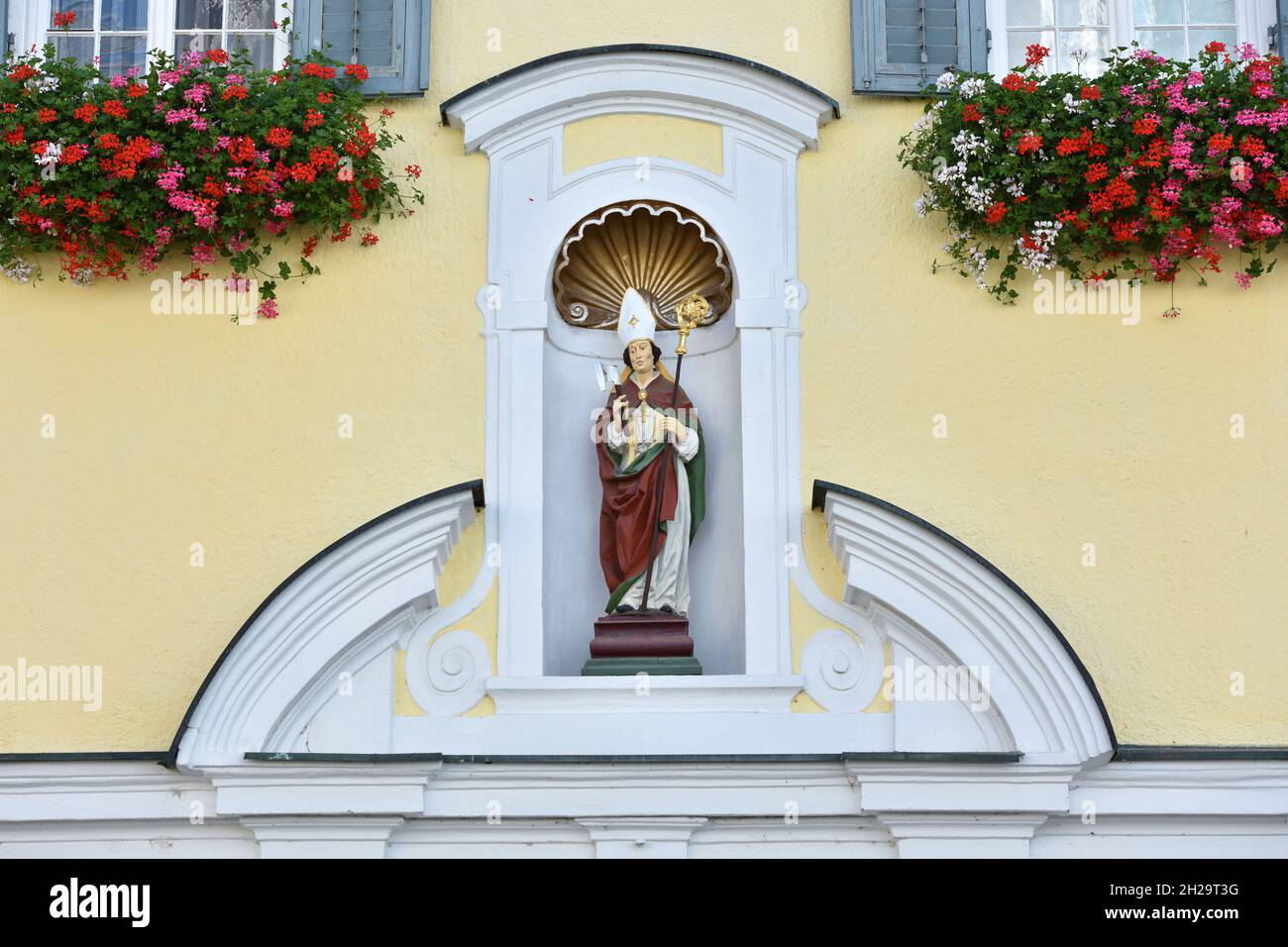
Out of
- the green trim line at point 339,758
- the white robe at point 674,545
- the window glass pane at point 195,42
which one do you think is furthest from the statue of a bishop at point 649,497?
the window glass pane at point 195,42

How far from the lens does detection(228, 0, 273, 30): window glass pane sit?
768cm

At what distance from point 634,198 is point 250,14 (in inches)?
67.4

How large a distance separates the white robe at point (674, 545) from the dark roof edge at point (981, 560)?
19.8 inches

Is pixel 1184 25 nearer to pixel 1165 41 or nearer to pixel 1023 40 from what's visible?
pixel 1165 41

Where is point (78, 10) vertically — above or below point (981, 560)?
above

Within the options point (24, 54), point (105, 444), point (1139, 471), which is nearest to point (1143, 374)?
point (1139, 471)

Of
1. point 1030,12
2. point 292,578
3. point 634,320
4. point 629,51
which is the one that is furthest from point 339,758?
point 1030,12

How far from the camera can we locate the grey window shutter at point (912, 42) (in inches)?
290

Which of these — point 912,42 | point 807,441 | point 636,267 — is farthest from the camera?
point 636,267

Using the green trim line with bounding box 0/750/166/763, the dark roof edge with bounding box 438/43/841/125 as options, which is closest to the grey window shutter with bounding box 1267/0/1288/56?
the dark roof edge with bounding box 438/43/841/125

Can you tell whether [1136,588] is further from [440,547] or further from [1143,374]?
[440,547]

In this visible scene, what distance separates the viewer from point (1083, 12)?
25.4 ft

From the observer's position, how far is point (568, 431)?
24.4ft

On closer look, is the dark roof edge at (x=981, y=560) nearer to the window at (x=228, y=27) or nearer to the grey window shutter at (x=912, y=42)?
the grey window shutter at (x=912, y=42)
